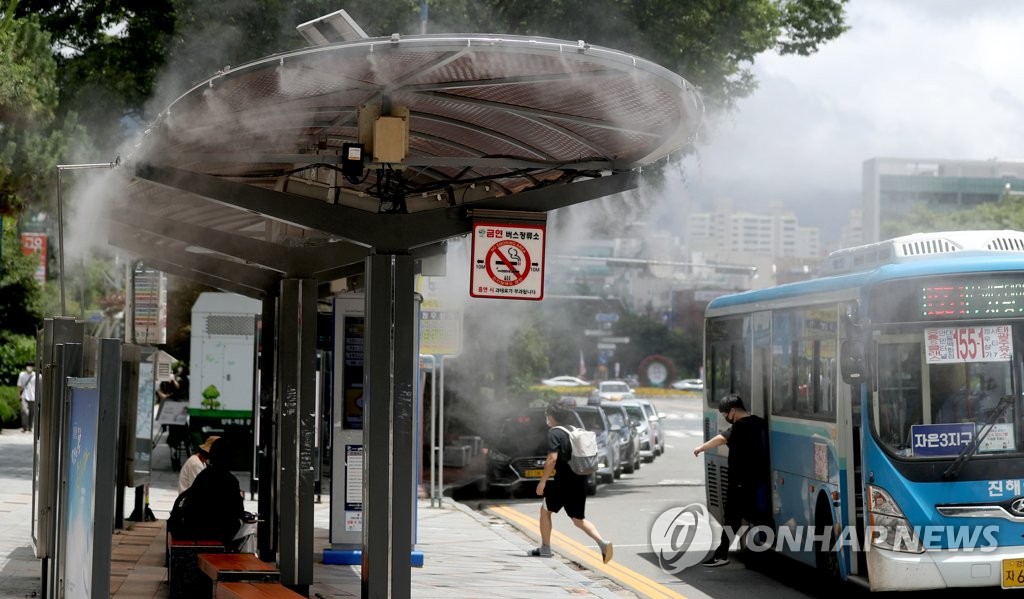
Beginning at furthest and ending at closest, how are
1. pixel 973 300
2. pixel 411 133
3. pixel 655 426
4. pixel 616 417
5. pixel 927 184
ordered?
pixel 927 184, pixel 655 426, pixel 616 417, pixel 973 300, pixel 411 133

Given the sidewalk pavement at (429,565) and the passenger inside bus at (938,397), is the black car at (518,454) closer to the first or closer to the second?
the sidewalk pavement at (429,565)

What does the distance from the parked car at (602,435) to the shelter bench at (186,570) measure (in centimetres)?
1396

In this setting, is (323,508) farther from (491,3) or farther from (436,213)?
(436,213)

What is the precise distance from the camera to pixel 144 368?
1477cm

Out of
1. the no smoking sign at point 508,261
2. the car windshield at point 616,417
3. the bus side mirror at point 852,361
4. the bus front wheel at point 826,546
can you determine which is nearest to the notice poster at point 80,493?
the no smoking sign at point 508,261

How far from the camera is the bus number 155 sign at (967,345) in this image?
32.7 feet

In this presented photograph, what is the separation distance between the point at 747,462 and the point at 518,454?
1008cm

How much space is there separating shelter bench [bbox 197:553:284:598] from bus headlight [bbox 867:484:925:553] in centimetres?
442

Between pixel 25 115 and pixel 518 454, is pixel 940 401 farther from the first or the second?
pixel 518 454

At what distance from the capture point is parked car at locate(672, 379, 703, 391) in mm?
96062

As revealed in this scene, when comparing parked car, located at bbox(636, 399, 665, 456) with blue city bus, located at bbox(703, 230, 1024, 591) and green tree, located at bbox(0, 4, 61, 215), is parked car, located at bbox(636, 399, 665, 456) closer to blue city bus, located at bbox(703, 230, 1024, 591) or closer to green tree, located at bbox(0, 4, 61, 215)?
green tree, located at bbox(0, 4, 61, 215)

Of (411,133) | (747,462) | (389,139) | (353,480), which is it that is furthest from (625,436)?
(389,139)

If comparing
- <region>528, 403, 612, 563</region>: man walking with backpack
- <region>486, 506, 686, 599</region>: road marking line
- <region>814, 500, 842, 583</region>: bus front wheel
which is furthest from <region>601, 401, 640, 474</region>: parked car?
<region>814, 500, 842, 583</region>: bus front wheel

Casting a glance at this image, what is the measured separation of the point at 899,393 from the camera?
997 cm
